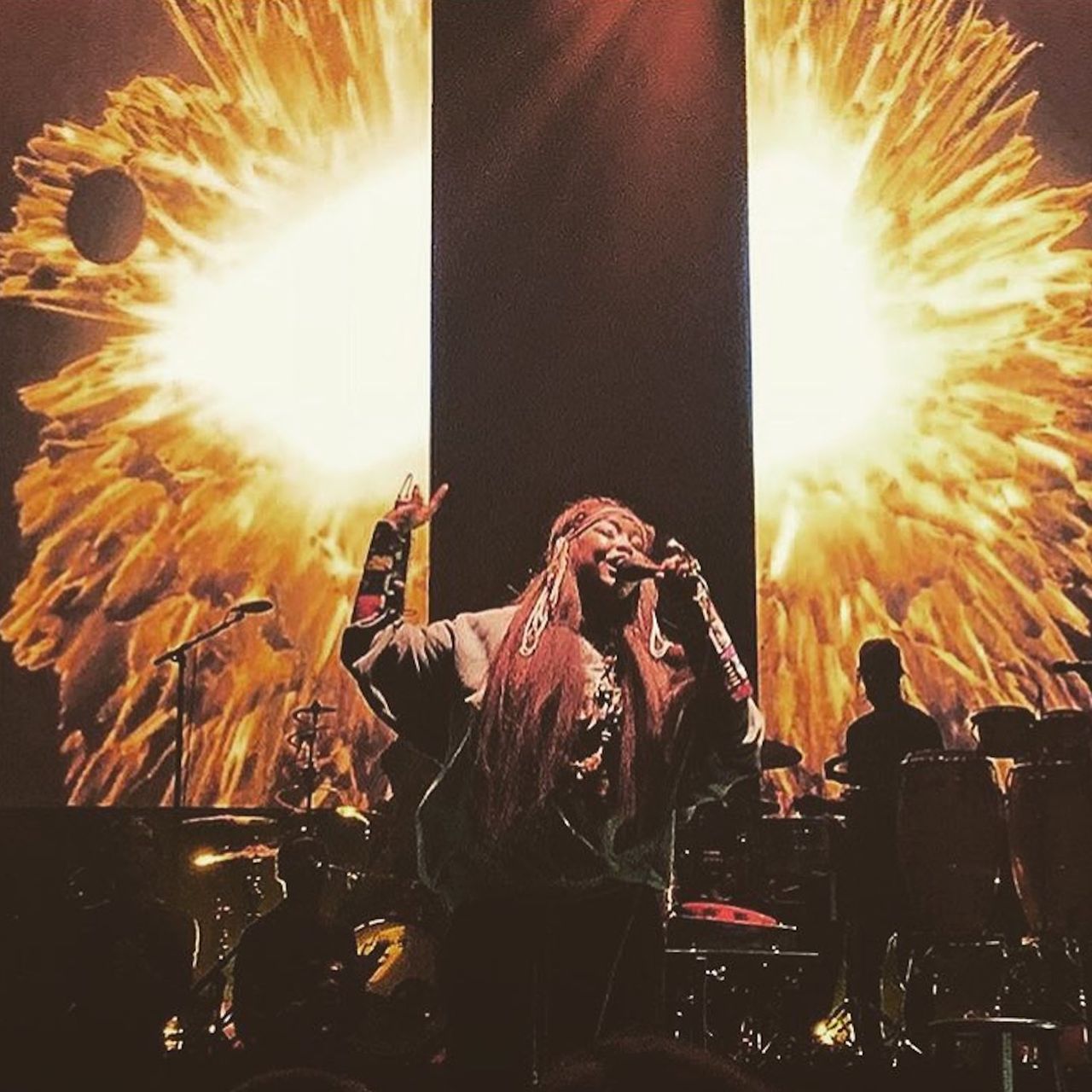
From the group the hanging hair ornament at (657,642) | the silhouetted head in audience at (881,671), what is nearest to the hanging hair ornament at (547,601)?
the hanging hair ornament at (657,642)

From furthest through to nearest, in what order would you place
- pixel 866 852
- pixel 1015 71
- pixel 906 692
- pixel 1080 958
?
pixel 1015 71 → pixel 906 692 → pixel 866 852 → pixel 1080 958

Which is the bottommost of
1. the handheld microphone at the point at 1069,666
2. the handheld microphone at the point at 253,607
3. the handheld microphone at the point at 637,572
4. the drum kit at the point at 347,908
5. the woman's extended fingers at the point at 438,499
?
the drum kit at the point at 347,908

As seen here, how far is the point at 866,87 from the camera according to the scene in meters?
5.98

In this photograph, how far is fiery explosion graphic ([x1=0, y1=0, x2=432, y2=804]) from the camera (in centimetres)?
558

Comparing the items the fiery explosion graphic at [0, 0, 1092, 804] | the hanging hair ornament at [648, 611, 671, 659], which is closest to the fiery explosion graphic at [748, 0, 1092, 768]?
the fiery explosion graphic at [0, 0, 1092, 804]

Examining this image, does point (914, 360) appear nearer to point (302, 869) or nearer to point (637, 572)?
point (637, 572)

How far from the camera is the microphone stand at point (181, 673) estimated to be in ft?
17.9

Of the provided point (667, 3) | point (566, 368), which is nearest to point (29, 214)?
point (566, 368)

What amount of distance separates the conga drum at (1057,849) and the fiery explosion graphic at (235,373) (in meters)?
1.99

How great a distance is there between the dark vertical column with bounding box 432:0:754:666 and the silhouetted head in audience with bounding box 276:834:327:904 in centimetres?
93

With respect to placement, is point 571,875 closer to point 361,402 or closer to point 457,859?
point 457,859

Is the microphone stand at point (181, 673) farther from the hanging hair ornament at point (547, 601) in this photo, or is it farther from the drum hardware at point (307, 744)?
the hanging hair ornament at point (547, 601)

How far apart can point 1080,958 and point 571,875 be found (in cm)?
143

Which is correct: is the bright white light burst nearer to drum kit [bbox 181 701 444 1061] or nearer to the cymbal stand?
the cymbal stand
